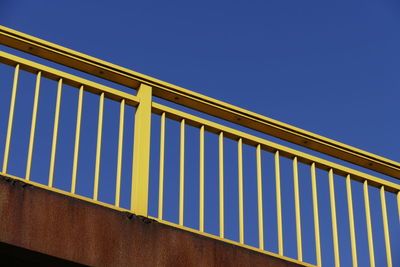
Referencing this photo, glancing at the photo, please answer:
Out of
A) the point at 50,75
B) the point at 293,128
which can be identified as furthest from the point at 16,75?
the point at 293,128

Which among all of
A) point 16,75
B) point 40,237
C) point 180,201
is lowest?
point 40,237

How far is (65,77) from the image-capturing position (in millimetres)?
8844

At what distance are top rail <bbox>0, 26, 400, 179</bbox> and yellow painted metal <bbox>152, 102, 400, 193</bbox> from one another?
27cm

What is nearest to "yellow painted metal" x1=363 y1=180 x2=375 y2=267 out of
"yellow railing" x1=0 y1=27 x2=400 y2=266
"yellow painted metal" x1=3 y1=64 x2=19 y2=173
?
"yellow railing" x1=0 y1=27 x2=400 y2=266

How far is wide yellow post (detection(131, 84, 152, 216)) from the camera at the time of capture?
8.78 m

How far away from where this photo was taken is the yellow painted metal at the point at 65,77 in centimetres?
870

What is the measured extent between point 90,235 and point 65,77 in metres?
1.55

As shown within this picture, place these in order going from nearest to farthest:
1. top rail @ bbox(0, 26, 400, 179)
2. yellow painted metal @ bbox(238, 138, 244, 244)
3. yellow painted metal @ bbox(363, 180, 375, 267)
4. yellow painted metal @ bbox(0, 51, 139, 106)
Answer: yellow painted metal @ bbox(0, 51, 139, 106), top rail @ bbox(0, 26, 400, 179), yellow painted metal @ bbox(238, 138, 244, 244), yellow painted metal @ bbox(363, 180, 375, 267)

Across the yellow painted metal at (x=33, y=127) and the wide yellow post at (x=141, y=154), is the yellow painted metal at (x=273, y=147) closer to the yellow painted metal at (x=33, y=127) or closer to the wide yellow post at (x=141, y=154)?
the wide yellow post at (x=141, y=154)

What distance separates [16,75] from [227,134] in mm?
2253

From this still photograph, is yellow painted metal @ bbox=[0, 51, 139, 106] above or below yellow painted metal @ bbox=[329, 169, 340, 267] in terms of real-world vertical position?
above

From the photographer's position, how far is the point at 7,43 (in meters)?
8.91

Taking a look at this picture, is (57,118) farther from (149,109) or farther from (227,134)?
(227,134)

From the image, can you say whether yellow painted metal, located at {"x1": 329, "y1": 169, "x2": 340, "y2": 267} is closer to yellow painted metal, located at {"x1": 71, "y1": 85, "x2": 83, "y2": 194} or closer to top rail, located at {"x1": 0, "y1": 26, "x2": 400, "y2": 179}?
top rail, located at {"x1": 0, "y1": 26, "x2": 400, "y2": 179}
